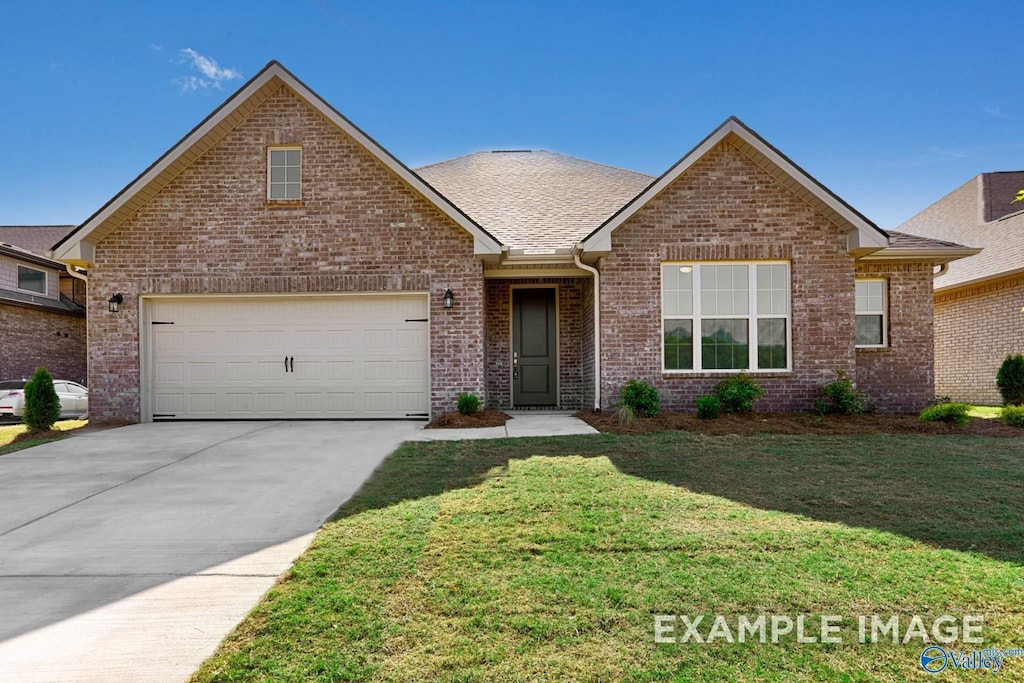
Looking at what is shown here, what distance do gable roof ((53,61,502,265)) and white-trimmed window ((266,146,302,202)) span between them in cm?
86

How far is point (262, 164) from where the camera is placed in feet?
31.7

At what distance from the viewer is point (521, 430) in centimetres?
809

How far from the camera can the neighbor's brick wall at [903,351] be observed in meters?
10.5

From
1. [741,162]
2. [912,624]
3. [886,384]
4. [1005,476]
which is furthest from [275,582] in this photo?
[886,384]

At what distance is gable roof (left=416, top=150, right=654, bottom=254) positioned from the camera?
10750 mm

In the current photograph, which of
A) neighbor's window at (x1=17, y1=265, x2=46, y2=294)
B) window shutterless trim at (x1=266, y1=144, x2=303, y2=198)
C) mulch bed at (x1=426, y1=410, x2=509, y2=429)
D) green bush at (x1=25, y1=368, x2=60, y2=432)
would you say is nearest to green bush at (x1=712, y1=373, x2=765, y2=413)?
mulch bed at (x1=426, y1=410, x2=509, y2=429)

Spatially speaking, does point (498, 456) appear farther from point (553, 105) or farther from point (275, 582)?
point (553, 105)

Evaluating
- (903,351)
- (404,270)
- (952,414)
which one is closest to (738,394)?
(952,414)

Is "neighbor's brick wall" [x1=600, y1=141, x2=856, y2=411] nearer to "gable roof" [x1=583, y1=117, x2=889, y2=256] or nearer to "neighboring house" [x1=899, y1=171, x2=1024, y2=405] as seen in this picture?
"gable roof" [x1=583, y1=117, x2=889, y2=256]

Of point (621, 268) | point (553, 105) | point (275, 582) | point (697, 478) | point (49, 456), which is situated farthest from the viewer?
point (553, 105)

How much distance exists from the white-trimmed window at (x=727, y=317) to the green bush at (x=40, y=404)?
10.7m

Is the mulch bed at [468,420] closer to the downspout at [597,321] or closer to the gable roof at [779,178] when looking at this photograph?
the downspout at [597,321]

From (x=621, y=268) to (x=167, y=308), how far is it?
857 cm

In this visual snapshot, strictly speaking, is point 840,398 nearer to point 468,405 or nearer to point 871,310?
point 871,310
